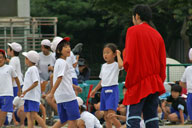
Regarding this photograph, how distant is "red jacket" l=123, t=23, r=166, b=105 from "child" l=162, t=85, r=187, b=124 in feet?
21.3

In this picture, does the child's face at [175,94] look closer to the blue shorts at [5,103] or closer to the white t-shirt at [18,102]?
the white t-shirt at [18,102]

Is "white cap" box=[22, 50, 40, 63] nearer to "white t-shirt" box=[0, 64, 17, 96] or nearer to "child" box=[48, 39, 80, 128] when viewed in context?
"white t-shirt" box=[0, 64, 17, 96]

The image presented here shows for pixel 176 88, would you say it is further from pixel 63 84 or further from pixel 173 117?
pixel 63 84

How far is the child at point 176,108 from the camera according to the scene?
12.7 metres

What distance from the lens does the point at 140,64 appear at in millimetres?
6258

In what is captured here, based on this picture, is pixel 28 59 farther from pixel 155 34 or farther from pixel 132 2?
pixel 132 2

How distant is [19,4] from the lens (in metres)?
17.0

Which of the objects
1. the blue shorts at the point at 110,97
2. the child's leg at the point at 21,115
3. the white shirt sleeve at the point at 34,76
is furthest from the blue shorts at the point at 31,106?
the child's leg at the point at 21,115

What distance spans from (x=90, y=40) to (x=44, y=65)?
76.8 feet

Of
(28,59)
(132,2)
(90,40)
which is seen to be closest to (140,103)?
(28,59)

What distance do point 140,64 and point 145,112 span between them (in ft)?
2.16

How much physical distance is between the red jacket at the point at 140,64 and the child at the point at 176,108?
6487 mm

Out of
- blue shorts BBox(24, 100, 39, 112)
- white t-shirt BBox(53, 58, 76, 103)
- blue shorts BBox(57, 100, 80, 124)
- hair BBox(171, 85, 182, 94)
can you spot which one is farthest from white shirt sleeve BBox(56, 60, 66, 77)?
hair BBox(171, 85, 182, 94)

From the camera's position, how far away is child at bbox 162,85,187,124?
500 inches
